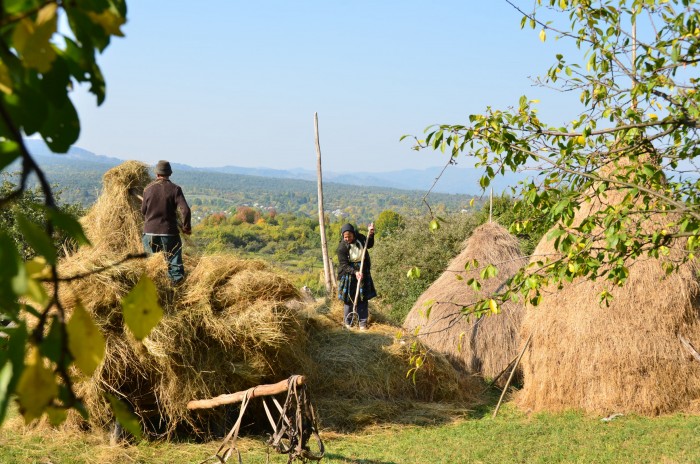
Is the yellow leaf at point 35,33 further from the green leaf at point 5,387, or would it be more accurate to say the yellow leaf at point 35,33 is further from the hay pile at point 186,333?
the hay pile at point 186,333

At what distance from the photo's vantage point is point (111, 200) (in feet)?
30.9

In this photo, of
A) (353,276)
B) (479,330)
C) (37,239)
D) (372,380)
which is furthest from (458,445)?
(37,239)

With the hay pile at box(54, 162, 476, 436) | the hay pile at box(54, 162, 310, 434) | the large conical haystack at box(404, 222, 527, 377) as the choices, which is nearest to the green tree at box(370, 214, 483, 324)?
the large conical haystack at box(404, 222, 527, 377)

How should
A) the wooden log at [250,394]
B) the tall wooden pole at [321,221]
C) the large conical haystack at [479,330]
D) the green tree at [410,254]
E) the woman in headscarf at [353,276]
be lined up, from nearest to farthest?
the wooden log at [250,394] → the woman in headscarf at [353,276] → the large conical haystack at [479,330] → the tall wooden pole at [321,221] → the green tree at [410,254]

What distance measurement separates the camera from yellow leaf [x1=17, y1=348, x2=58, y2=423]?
2.75ft

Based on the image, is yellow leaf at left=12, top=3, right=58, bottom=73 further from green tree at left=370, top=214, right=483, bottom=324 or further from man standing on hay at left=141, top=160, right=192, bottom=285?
green tree at left=370, top=214, right=483, bottom=324

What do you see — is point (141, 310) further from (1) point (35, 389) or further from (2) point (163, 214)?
(2) point (163, 214)

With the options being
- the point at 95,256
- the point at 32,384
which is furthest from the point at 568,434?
the point at 32,384

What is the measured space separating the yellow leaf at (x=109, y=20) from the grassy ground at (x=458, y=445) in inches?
281

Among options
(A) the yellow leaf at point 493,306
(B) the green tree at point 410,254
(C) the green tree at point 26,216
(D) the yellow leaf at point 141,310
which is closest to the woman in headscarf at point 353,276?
(C) the green tree at point 26,216

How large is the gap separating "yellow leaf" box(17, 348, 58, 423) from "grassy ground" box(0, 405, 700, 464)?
700cm

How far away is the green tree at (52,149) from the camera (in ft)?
2.57

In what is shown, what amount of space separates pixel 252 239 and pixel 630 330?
3791 centimetres

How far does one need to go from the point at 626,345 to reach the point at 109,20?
10.3m
